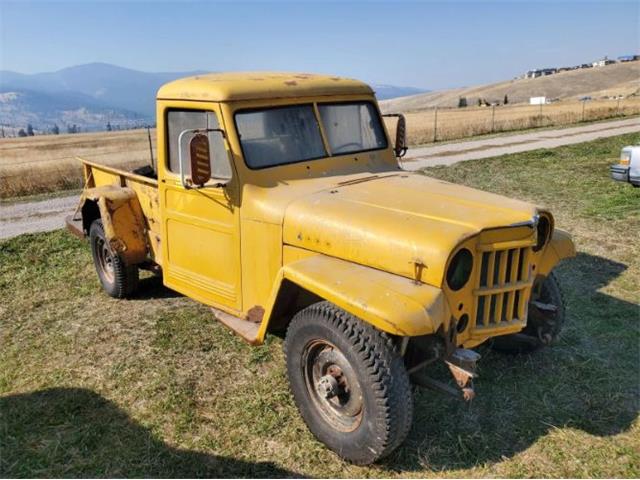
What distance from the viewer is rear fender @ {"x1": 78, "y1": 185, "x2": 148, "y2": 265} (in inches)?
205

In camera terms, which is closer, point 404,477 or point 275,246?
point 404,477

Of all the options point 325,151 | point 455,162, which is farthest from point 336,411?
point 455,162

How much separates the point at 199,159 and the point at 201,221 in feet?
2.41

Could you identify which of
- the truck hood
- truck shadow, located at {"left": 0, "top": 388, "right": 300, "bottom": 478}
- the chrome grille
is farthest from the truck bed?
the chrome grille

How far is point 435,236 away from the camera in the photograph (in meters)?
2.98

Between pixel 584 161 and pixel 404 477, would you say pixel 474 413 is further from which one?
pixel 584 161

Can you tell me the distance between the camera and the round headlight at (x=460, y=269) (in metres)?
3.01

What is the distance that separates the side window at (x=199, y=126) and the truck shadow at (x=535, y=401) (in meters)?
2.24

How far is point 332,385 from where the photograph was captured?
319 cm

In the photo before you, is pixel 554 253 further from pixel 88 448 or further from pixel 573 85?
pixel 573 85

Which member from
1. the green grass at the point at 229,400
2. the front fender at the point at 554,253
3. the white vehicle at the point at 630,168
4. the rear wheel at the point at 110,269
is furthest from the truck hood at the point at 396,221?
the white vehicle at the point at 630,168

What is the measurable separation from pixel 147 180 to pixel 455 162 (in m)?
10.6

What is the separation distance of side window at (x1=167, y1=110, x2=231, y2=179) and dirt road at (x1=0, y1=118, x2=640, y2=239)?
5.25 metres

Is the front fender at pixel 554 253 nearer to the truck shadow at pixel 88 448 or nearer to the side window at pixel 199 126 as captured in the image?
the truck shadow at pixel 88 448
